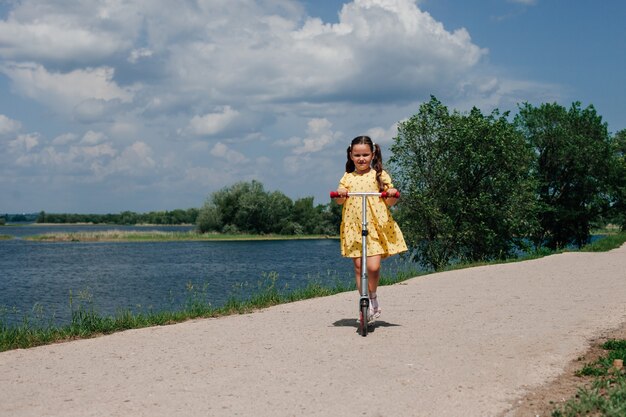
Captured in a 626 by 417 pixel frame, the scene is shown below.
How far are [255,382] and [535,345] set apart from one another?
3023mm

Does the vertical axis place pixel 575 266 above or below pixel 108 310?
above

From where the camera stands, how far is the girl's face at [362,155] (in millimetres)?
7543

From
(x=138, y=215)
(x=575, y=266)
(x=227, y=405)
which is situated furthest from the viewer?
(x=138, y=215)

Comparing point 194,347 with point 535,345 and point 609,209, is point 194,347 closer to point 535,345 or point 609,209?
point 535,345

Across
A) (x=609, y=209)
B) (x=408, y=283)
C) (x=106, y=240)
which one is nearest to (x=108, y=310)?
(x=408, y=283)

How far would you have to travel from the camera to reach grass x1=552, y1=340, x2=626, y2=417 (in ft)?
14.0

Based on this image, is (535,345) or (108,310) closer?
(535,345)

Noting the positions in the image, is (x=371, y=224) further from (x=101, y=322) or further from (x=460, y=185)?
(x=460, y=185)

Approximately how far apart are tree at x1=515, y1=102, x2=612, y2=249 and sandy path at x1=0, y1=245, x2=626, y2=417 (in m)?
30.0

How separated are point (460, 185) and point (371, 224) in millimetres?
17777

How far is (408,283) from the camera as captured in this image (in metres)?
12.6

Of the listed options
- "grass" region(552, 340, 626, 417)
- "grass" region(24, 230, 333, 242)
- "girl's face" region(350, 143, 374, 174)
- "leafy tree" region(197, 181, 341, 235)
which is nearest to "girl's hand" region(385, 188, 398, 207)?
"girl's face" region(350, 143, 374, 174)

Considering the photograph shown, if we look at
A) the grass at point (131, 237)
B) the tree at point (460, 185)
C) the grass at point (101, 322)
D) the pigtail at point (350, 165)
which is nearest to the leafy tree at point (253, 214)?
the grass at point (131, 237)

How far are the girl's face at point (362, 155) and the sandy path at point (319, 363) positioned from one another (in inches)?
76.2
